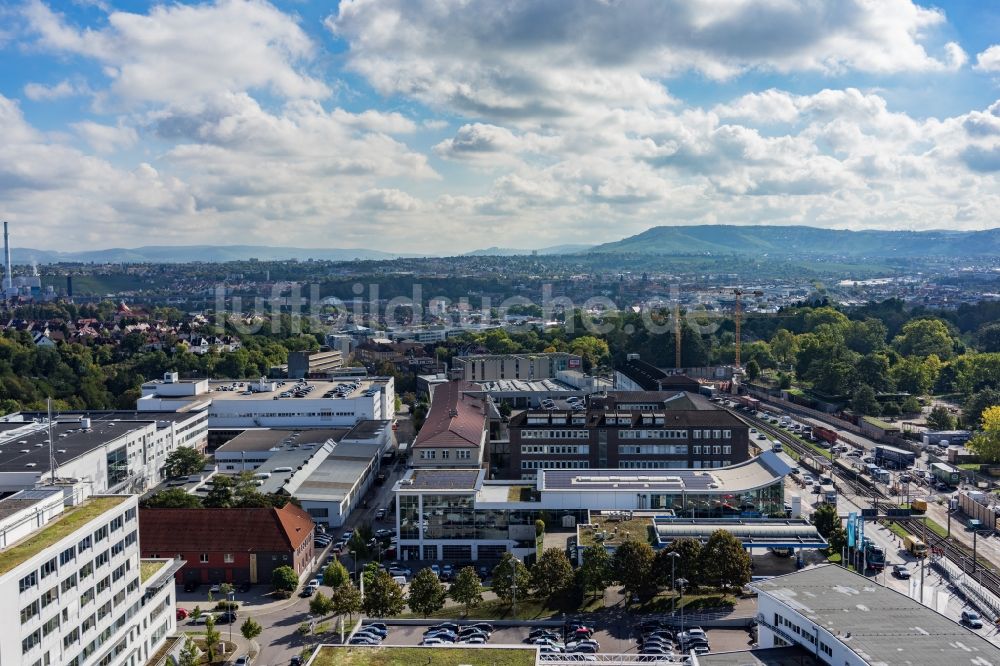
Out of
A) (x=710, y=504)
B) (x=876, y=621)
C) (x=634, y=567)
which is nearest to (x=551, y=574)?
(x=634, y=567)

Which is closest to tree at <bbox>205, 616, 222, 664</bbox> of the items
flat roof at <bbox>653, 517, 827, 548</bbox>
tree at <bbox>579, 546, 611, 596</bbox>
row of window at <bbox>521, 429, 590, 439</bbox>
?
tree at <bbox>579, 546, 611, 596</bbox>

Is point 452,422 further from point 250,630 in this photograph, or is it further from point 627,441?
point 250,630

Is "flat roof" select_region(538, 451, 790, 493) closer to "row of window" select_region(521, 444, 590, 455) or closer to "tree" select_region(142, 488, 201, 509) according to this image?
"row of window" select_region(521, 444, 590, 455)

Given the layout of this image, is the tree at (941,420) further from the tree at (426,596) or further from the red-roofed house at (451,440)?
the tree at (426,596)

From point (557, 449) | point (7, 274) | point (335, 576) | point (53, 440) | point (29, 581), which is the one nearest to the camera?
point (29, 581)

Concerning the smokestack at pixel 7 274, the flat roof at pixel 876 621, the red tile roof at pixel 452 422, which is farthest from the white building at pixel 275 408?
the smokestack at pixel 7 274

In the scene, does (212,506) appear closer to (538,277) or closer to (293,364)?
(293,364)
